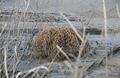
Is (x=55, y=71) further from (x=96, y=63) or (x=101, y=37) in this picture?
(x=101, y=37)

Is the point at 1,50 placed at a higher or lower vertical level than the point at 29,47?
higher

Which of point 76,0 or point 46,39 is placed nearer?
point 46,39

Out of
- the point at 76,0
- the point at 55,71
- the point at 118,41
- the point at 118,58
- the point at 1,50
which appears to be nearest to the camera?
the point at 1,50

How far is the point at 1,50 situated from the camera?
358 centimetres

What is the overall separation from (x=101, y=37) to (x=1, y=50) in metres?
3.25

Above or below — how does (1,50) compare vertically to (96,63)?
above

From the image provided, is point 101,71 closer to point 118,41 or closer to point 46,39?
point 46,39

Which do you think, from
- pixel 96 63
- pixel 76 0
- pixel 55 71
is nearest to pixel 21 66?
pixel 55 71

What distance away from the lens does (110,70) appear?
4348 millimetres

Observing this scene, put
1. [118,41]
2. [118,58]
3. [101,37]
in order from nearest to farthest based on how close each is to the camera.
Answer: [118,58] < [118,41] < [101,37]

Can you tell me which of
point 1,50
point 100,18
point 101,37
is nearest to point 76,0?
point 100,18

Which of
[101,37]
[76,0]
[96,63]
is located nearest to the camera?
[96,63]

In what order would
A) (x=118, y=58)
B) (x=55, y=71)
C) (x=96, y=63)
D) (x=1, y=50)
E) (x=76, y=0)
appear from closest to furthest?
(x=1, y=50) < (x=55, y=71) < (x=96, y=63) < (x=118, y=58) < (x=76, y=0)

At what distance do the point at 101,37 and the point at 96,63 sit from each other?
80.0 inches
